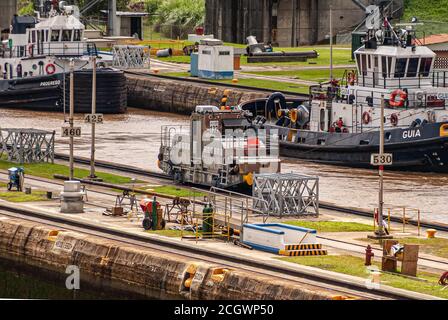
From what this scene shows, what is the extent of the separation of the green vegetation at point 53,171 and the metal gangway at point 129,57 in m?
42.8

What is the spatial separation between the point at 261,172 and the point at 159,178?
6687mm

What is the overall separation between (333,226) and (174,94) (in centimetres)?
4785

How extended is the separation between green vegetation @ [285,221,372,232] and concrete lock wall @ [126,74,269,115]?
39.1 meters

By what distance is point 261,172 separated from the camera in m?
53.9

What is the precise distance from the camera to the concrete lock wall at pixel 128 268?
37938 millimetres

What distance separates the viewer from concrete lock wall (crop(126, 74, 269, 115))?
294 ft

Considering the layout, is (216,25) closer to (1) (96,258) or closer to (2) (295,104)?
(2) (295,104)

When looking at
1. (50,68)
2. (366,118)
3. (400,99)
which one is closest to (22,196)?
(366,118)

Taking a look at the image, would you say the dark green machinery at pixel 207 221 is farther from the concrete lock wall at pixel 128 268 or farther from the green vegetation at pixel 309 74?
the green vegetation at pixel 309 74

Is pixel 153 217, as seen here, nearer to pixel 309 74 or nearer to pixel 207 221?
pixel 207 221

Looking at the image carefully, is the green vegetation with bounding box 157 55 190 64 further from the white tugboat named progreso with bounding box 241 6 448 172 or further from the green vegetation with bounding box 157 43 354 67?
the white tugboat named progreso with bounding box 241 6 448 172

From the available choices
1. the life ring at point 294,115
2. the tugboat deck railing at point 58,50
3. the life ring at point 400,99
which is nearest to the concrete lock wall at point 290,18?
the tugboat deck railing at point 58,50

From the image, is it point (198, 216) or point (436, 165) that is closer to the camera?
point (198, 216)
